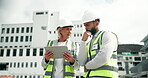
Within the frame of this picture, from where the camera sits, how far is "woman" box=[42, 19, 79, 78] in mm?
3752

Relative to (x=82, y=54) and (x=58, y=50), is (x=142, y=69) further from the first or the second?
(x=82, y=54)

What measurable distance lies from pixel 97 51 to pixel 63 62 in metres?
1.18

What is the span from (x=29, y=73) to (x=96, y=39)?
41603 millimetres

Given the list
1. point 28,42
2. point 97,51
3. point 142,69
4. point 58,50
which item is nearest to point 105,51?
point 97,51

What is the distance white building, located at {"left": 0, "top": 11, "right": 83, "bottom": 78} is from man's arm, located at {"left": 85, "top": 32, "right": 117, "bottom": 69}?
41444mm

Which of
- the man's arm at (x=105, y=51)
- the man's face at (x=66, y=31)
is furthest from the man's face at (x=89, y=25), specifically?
the man's face at (x=66, y=31)

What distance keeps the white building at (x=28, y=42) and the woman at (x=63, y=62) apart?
A: 4011 centimetres

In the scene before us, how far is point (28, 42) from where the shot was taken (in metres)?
51.9

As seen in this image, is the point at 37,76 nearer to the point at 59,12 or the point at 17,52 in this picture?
the point at 17,52

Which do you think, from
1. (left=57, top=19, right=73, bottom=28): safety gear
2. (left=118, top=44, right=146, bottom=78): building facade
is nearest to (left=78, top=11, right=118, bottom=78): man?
(left=57, top=19, right=73, bottom=28): safety gear

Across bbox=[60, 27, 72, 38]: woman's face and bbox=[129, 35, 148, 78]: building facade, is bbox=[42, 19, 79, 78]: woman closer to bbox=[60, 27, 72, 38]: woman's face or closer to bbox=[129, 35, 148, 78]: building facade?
bbox=[60, 27, 72, 38]: woman's face

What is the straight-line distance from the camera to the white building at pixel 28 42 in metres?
43.7

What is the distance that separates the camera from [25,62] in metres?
44.1

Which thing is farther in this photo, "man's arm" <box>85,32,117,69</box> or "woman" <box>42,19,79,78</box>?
"woman" <box>42,19,79,78</box>
